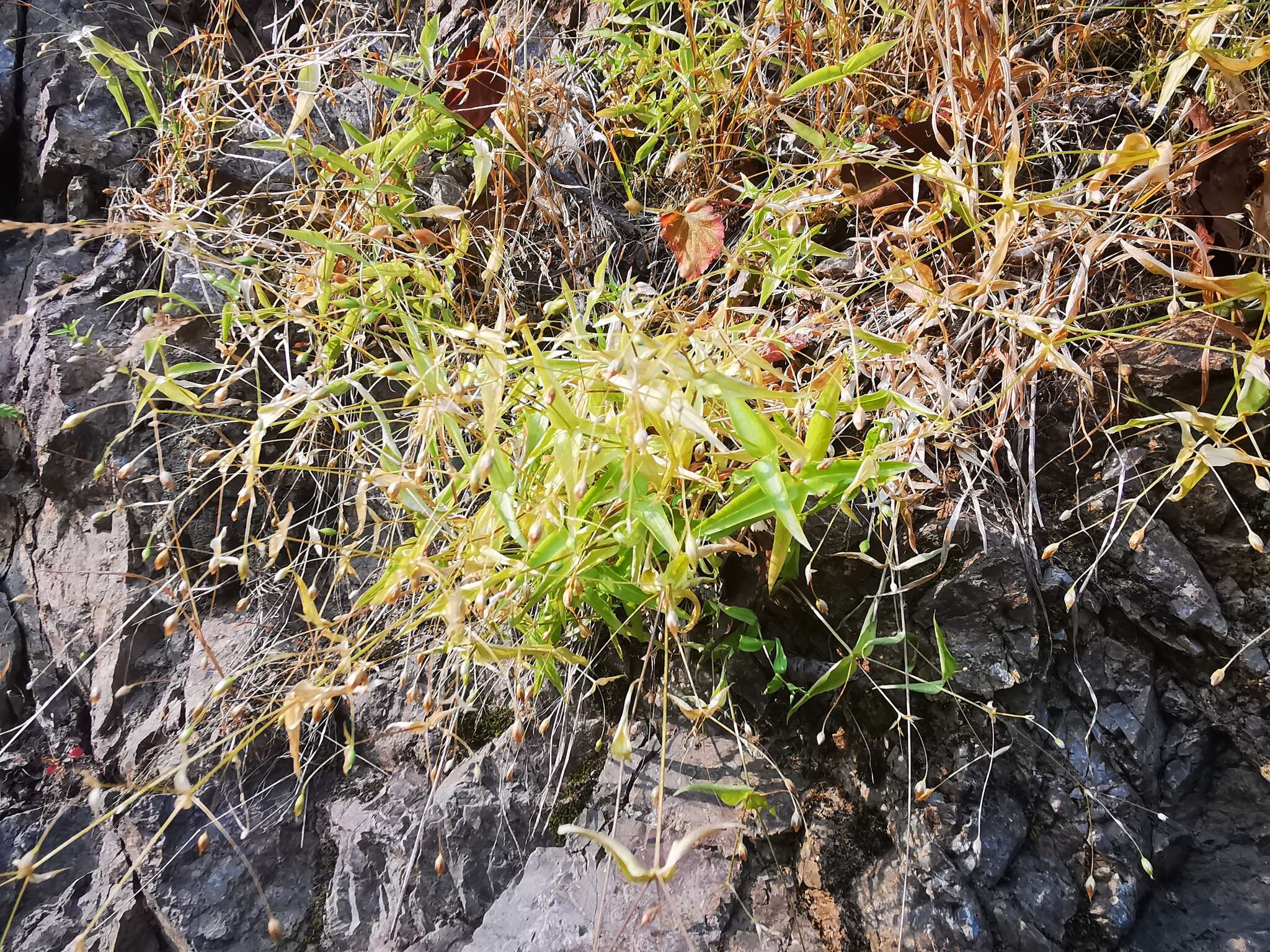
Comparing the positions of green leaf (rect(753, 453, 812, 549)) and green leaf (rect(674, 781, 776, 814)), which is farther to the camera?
green leaf (rect(674, 781, 776, 814))

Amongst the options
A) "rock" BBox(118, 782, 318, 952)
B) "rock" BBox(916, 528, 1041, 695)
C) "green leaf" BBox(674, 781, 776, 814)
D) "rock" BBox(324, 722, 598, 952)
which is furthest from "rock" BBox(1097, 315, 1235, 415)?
"rock" BBox(118, 782, 318, 952)

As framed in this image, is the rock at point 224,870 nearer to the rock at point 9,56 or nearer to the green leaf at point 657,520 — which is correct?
the green leaf at point 657,520

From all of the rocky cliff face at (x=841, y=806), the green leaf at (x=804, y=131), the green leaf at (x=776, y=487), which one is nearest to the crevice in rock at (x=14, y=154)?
the rocky cliff face at (x=841, y=806)

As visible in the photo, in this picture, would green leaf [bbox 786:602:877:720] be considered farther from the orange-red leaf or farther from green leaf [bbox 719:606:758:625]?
the orange-red leaf

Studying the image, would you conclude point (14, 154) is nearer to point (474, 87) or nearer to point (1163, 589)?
point (474, 87)

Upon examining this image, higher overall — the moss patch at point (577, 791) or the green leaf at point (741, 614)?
the green leaf at point (741, 614)

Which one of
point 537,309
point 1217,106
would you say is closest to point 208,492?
point 537,309
